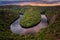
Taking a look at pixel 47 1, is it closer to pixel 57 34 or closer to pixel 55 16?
pixel 55 16

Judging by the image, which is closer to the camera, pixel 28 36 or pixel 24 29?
pixel 28 36

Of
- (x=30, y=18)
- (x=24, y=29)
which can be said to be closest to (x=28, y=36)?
(x=24, y=29)

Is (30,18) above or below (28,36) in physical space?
above

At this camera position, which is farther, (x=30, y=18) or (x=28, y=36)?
(x=30, y=18)

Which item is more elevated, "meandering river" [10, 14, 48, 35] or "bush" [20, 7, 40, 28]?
"bush" [20, 7, 40, 28]

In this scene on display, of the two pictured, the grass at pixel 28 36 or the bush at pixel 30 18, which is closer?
the grass at pixel 28 36

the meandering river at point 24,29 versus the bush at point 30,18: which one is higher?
the bush at point 30,18

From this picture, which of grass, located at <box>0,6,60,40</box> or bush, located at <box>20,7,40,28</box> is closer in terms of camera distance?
grass, located at <box>0,6,60,40</box>

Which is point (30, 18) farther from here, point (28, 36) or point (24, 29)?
point (28, 36)

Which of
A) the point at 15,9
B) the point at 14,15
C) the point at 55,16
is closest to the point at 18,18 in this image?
the point at 14,15
